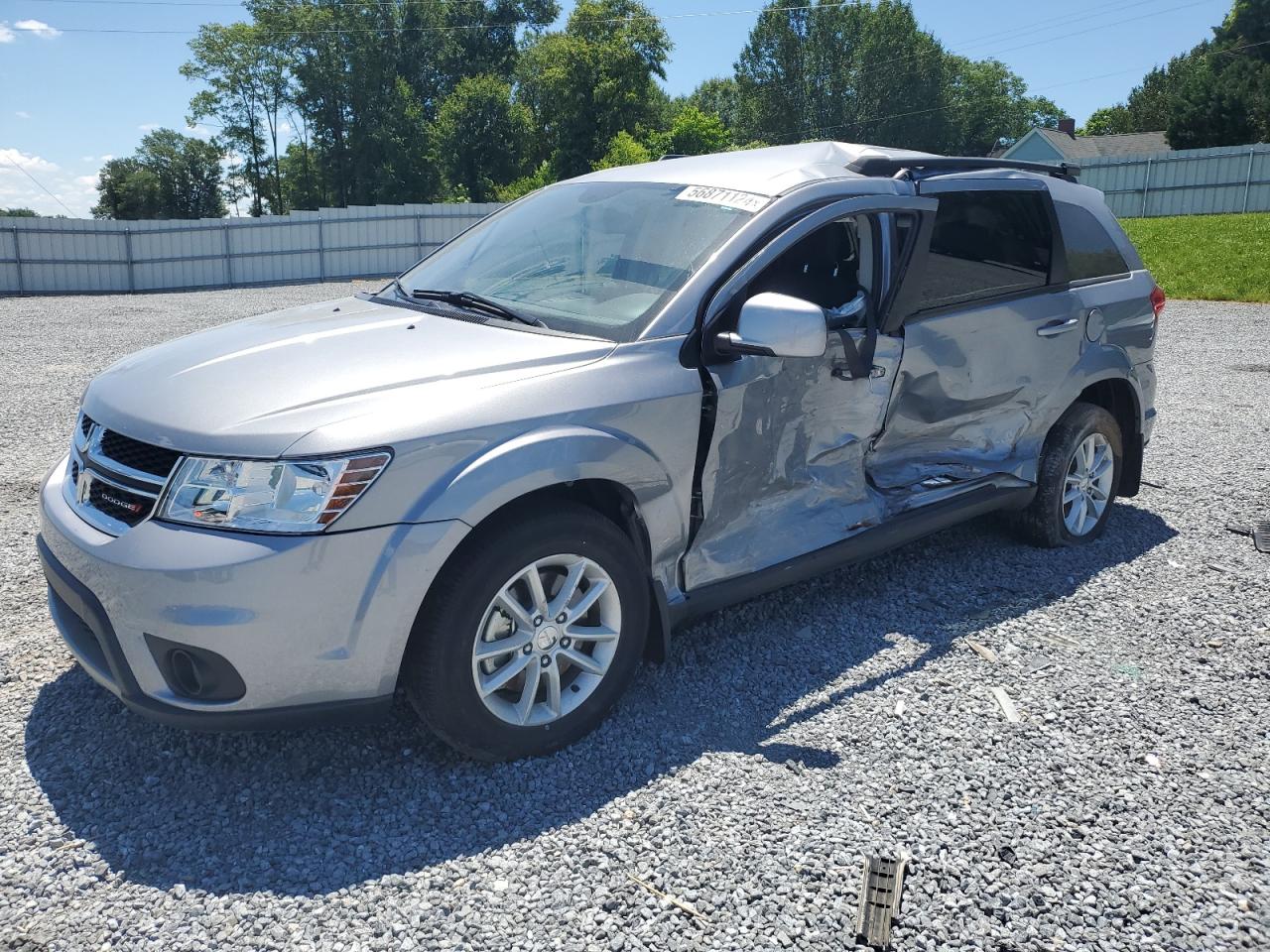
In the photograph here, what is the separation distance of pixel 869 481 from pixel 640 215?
4.51 feet

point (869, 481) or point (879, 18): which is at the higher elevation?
point (879, 18)

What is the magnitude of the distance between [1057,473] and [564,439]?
9.73 ft

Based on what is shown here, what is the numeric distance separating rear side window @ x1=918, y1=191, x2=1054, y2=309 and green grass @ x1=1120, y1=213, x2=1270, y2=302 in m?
15.6

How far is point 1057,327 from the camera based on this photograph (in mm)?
4816

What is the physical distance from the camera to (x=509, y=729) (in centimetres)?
315

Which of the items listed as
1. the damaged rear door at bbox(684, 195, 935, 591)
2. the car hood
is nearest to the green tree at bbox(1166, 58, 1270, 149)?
the damaged rear door at bbox(684, 195, 935, 591)

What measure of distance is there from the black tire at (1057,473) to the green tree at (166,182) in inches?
2875

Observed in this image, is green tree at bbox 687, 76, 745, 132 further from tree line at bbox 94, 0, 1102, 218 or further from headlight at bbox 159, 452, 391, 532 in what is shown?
headlight at bbox 159, 452, 391, 532

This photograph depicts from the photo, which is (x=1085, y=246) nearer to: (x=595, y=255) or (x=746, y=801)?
(x=595, y=255)

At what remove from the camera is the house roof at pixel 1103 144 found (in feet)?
198

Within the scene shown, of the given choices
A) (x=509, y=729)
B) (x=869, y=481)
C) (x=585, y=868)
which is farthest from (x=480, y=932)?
(x=869, y=481)

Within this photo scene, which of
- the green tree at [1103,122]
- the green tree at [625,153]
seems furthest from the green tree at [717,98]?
the green tree at [625,153]

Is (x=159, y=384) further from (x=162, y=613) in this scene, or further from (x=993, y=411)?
(x=993, y=411)

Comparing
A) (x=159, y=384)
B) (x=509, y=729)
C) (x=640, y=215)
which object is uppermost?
(x=640, y=215)
